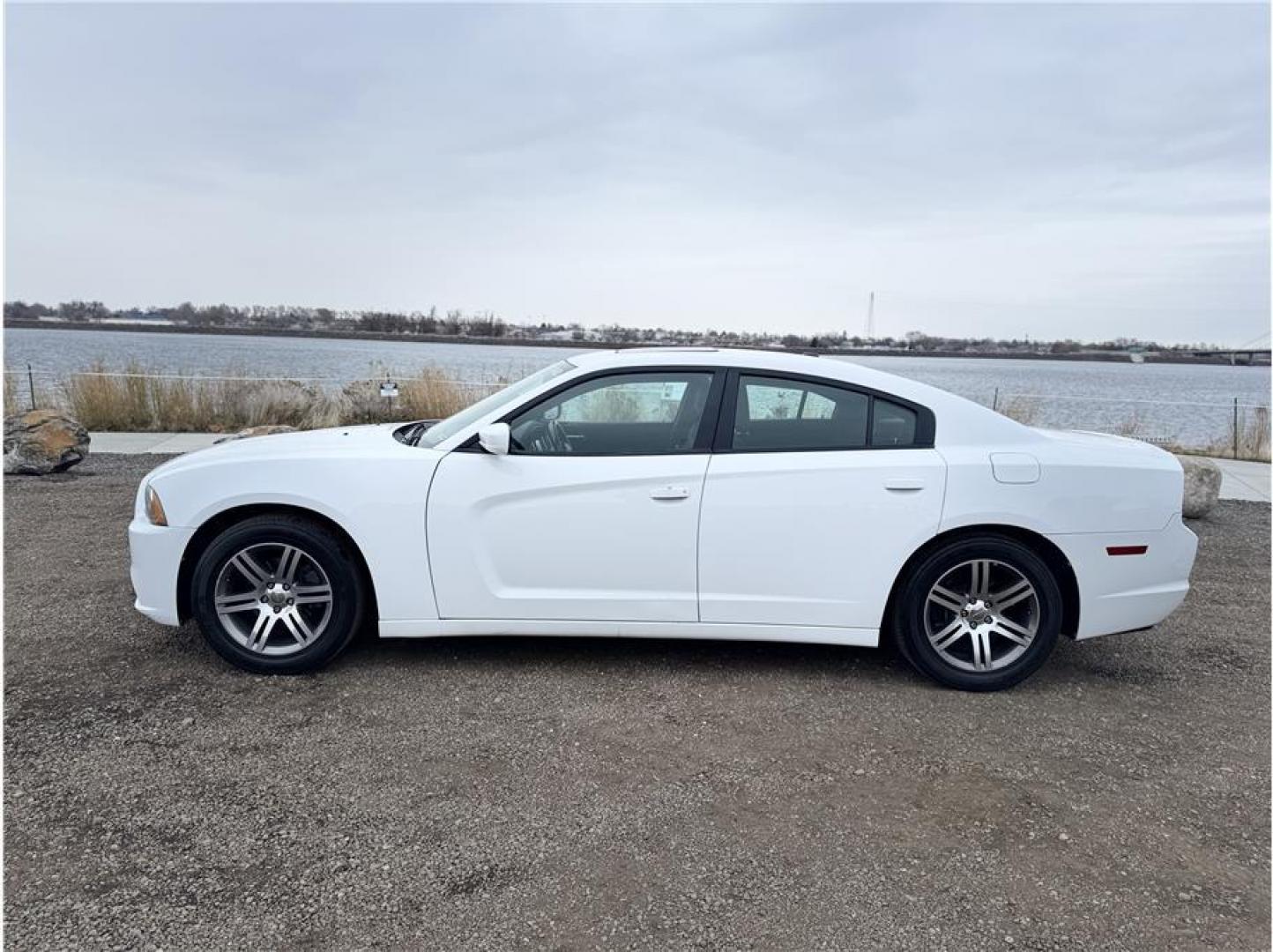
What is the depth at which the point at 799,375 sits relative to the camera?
4316mm

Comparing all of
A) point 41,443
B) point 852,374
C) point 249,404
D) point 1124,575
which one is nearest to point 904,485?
point 852,374

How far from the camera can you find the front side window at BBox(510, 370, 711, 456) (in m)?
4.29

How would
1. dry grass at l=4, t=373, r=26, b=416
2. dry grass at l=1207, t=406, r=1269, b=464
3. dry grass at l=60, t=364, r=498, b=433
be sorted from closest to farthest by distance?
dry grass at l=4, t=373, r=26, b=416, dry grass at l=60, t=364, r=498, b=433, dry grass at l=1207, t=406, r=1269, b=464

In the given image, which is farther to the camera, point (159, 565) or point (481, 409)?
point (481, 409)

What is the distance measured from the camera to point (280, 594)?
4184 mm

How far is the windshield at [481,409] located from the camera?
14.5 feet

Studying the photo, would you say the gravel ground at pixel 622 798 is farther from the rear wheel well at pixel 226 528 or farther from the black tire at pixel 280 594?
the rear wheel well at pixel 226 528

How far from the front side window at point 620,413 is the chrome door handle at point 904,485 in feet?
3.03

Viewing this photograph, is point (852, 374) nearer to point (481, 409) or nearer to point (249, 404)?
point (481, 409)

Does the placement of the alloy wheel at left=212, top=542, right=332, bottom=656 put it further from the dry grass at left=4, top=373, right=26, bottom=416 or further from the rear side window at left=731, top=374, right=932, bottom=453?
the dry grass at left=4, top=373, right=26, bottom=416

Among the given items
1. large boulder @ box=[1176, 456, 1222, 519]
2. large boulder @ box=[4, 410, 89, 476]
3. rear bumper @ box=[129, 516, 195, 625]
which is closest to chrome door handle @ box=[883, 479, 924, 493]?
rear bumper @ box=[129, 516, 195, 625]

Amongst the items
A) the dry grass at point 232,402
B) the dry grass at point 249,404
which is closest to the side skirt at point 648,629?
the dry grass at point 232,402

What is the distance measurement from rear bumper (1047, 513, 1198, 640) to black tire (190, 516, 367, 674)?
3.31 m

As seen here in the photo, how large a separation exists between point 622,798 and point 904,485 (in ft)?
6.32
